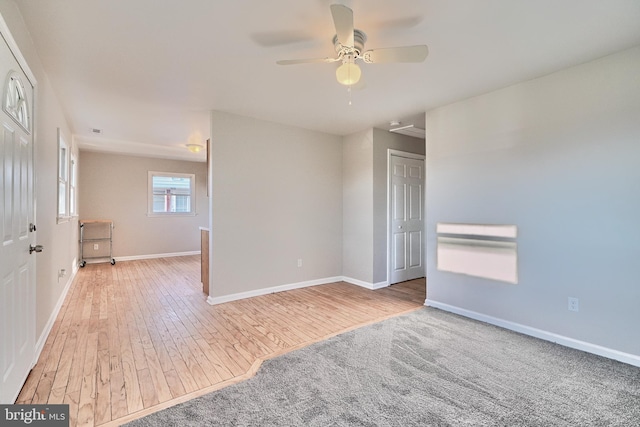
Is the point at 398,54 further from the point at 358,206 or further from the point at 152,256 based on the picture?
the point at 152,256

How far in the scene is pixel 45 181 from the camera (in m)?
2.79

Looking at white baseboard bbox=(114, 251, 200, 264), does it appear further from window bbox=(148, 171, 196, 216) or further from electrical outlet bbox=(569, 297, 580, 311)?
electrical outlet bbox=(569, 297, 580, 311)

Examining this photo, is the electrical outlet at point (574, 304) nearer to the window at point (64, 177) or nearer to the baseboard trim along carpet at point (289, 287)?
the baseboard trim along carpet at point (289, 287)

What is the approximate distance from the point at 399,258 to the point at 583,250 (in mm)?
2521

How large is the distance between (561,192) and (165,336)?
12.8 feet

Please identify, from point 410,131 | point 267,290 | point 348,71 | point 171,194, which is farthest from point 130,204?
point 348,71

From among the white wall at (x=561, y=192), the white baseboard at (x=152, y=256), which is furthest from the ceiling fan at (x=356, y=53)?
the white baseboard at (x=152, y=256)

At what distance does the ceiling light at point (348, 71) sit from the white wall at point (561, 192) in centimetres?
179

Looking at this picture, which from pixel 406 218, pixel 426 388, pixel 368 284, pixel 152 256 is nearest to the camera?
pixel 426 388

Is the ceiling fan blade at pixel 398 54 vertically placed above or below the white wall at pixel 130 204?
above

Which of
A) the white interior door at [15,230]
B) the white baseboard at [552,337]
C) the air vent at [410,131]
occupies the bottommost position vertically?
the white baseboard at [552,337]

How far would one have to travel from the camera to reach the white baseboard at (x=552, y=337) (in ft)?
7.53

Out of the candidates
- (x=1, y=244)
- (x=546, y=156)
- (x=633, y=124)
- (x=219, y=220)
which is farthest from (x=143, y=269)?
(x=633, y=124)

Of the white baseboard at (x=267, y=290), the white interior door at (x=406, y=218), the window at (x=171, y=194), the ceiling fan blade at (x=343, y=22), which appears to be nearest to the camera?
the ceiling fan blade at (x=343, y=22)
